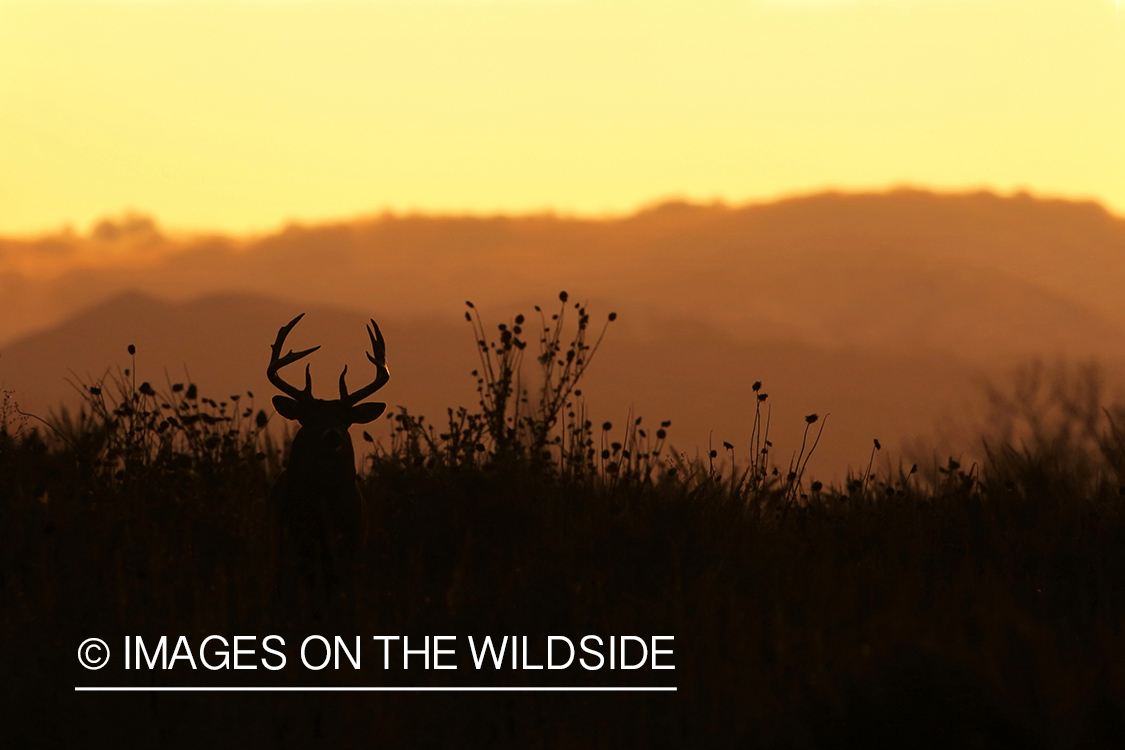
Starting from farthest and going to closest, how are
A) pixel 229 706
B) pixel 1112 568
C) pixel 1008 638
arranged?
pixel 1112 568 → pixel 229 706 → pixel 1008 638

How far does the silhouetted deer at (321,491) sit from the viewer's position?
8172 millimetres

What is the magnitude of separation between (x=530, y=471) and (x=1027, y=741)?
210 inches

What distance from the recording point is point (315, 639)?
22.3 ft

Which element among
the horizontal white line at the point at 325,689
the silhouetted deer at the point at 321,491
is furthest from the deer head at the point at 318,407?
the horizontal white line at the point at 325,689

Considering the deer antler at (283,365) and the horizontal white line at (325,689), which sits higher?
the deer antler at (283,365)

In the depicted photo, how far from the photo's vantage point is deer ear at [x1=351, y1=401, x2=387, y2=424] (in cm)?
842

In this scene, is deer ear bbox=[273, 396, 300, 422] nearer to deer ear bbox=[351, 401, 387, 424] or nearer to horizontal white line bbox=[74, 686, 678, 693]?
deer ear bbox=[351, 401, 387, 424]

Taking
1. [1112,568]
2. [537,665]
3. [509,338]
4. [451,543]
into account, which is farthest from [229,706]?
[1112,568]

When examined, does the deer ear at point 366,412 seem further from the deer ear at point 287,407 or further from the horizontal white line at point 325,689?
the horizontal white line at point 325,689

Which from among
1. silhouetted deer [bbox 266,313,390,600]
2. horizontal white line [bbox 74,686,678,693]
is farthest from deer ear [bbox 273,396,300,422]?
→ horizontal white line [bbox 74,686,678,693]

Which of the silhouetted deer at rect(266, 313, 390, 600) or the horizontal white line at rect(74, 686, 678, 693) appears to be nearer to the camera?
the horizontal white line at rect(74, 686, 678, 693)

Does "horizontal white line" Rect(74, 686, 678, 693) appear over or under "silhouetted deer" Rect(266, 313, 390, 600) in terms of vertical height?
under

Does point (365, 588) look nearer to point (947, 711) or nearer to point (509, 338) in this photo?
point (509, 338)

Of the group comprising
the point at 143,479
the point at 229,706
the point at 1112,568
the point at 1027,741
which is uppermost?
the point at 143,479
